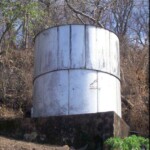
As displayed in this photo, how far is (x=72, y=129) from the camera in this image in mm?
7828

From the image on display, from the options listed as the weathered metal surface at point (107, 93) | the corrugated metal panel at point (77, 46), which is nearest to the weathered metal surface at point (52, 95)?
the corrugated metal panel at point (77, 46)

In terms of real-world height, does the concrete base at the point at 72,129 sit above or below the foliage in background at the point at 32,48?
below

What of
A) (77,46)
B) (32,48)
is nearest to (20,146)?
(77,46)

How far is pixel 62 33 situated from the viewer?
9.09 metres

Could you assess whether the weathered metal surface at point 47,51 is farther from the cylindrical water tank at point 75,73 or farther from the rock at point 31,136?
the rock at point 31,136

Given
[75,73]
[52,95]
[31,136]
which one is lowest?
[31,136]

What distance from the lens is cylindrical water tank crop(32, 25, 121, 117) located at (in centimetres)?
866

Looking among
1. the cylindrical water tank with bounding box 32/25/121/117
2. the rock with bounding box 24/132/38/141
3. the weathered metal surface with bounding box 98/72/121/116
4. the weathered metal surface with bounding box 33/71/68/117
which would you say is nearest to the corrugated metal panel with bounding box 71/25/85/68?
the cylindrical water tank with bounding box 32/25/121/117

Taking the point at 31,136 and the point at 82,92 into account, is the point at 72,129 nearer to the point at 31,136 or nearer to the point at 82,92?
the point at 31,136

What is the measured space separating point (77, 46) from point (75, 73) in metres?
0.58

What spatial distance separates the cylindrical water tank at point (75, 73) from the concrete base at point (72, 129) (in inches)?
25.0

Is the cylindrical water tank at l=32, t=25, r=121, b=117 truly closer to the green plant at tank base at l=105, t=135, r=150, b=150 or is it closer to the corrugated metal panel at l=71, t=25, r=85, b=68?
the corrugated metal panel at l=71, t=25, r=85, b=68

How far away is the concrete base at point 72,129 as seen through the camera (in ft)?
25.0

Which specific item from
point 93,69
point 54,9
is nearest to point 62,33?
point 93,69
